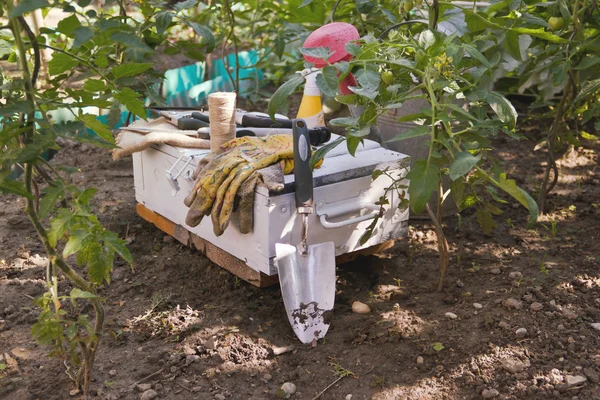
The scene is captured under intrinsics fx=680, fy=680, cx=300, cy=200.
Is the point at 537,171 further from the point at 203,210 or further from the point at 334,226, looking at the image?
the point at 203,210

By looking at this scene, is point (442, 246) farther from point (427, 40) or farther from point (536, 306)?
point (427, 40)

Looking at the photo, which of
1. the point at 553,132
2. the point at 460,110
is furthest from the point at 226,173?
the point at 553,132

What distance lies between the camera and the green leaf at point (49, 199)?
1.61m

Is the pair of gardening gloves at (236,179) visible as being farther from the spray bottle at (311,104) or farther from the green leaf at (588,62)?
the green leaf at (588,62)

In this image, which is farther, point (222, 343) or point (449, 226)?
point (449, 226)

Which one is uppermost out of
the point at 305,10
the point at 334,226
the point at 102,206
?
the point at 305,10

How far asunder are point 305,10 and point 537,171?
1571mm

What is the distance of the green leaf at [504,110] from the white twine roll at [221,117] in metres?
0.95

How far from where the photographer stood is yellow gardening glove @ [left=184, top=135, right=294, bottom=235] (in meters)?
2.31

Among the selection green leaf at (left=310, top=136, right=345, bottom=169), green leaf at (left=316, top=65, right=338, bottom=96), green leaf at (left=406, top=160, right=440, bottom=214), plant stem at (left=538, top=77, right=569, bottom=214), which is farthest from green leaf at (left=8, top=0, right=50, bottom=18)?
plant stem at (left=538, top=77, right=569, bottom=214)

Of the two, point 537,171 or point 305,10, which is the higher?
point 305,10

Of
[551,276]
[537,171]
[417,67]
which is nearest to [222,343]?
[417,67]

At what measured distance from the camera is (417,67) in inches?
81.5

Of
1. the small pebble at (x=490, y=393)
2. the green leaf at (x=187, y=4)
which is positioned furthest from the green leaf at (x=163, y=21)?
the small pebble at (x=490, y=393)
